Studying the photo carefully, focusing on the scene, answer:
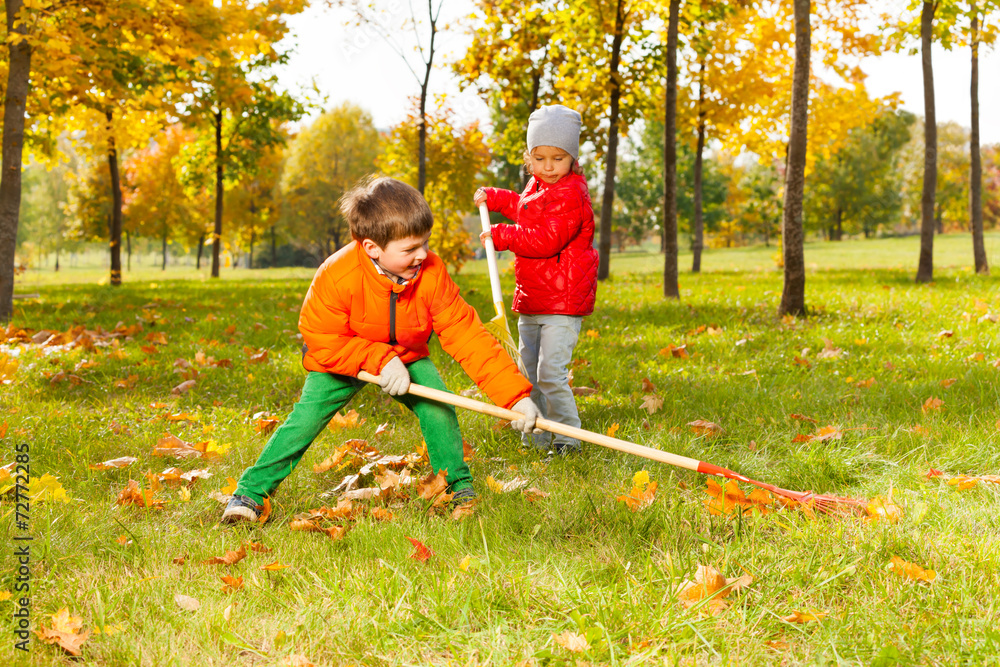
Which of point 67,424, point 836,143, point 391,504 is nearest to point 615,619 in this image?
point 391,504

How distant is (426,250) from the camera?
2.92m

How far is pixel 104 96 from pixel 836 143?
1425 centimetres

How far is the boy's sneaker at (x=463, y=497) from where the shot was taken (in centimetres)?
296

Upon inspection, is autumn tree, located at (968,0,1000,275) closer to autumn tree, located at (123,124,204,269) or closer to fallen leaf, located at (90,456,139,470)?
fallen leaf, located at (90,456,139,470)

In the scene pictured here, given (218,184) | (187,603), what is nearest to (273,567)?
(187,603)

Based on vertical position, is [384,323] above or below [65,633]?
above

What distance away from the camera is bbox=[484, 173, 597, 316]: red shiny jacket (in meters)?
3.59

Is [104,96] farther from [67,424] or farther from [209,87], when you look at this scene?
[209,87]

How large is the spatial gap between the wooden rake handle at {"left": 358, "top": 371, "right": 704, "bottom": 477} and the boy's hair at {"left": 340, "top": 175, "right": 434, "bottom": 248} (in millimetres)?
585

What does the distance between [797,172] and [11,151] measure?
29.3 ft

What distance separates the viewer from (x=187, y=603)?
7.24 ft

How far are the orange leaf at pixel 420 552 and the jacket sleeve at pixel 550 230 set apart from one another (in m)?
1.65

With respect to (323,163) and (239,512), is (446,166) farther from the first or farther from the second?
(323,163)

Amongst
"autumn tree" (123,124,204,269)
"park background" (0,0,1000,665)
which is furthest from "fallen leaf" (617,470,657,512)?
"autumn tree" (123,124,204,269)
